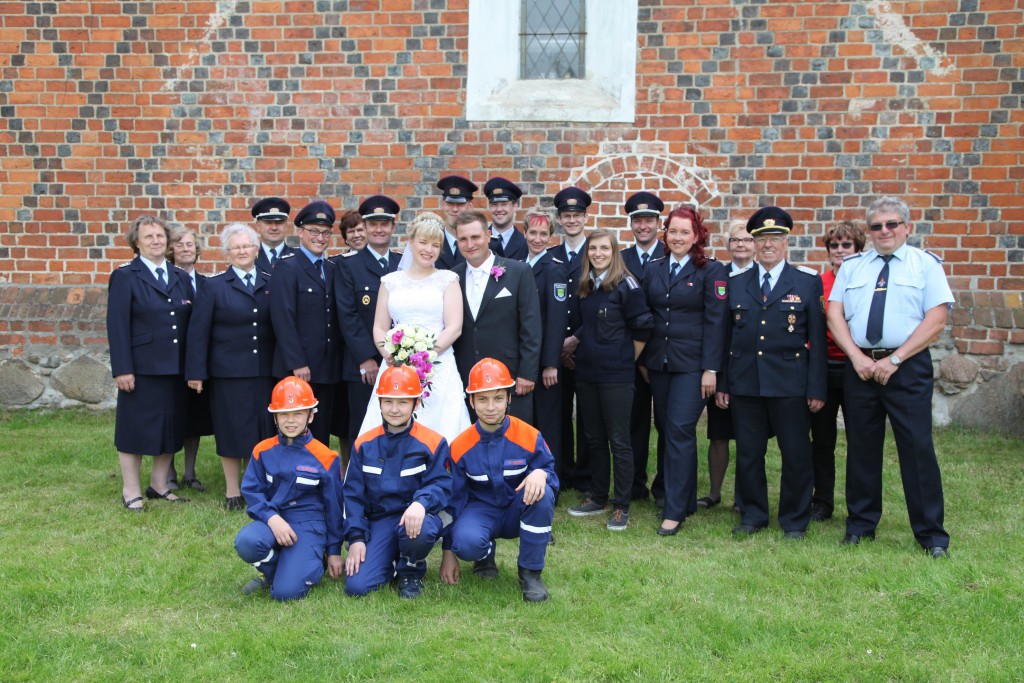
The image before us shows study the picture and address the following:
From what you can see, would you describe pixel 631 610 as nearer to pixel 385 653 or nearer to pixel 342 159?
pixel 385 653

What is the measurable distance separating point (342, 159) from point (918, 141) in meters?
5.38

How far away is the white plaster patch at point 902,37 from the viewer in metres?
8.58

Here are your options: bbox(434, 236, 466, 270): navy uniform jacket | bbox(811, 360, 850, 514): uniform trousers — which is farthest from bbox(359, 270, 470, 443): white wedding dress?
bbox(811, 360, 850, 514): uniform trousers

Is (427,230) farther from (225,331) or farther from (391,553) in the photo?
(391,553)

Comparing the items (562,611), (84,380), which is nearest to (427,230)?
(562,611)

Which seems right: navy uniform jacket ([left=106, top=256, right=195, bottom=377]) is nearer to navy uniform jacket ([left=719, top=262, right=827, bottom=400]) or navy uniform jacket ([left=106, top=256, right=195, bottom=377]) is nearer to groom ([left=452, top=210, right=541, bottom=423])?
groom ([left=452, top=210, right=541, bottom=423])

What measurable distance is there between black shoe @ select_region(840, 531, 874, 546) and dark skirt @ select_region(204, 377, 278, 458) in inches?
153

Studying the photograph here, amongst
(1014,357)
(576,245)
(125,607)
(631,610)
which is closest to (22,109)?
(576,245)

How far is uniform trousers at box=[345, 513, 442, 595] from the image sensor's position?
4.74m

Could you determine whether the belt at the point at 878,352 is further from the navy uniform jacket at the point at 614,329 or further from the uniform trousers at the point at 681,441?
the navy uniform jacket at the point at 614,329

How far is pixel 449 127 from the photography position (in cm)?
912

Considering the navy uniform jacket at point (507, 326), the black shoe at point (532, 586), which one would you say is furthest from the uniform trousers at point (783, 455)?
the black shoe at point (532, 586)

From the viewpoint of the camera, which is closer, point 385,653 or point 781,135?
point 385,653

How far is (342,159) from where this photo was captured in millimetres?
9234
